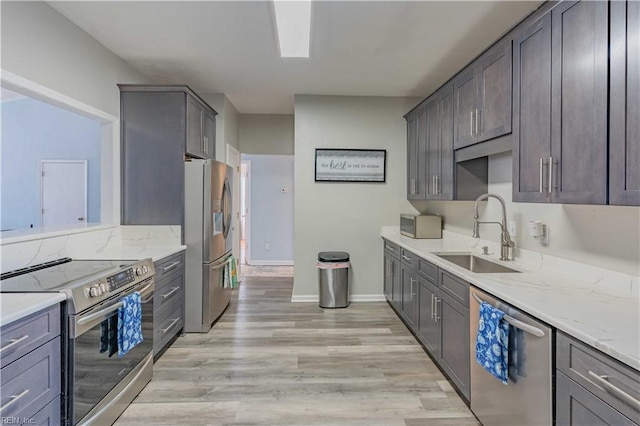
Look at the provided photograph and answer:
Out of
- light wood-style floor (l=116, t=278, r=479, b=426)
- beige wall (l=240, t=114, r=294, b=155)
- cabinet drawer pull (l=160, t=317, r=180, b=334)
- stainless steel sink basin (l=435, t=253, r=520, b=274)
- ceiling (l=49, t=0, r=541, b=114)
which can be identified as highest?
ceiling (l=49, t=0, r=541, b=114)

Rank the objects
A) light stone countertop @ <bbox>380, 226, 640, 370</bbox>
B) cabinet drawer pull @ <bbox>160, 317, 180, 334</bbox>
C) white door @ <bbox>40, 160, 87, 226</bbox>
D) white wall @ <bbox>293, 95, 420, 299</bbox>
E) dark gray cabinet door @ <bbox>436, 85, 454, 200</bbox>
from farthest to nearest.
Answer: white door @ <bbox>40, 160, 87, 226</bbox>, white wall @ <bbox>293, 95, 420, 299</bbox>, dark gray cabinet door @ <bbox>436, 85, 454, 200</bbox>, cabinet drawer pull @ <bbox>160, 317, 180, 334</bbox>, light stone countertop @ <bbox>380, 226, 640, 370</bbox>

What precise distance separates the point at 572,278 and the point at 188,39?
3403mm

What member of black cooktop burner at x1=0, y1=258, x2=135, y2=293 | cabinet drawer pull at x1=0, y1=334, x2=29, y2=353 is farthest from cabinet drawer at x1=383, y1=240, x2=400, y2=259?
cabinet drawer pull at x1=0, y1=334, x2=29, y2=353

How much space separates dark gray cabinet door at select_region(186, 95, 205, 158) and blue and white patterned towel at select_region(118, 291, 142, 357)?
69.1 inches

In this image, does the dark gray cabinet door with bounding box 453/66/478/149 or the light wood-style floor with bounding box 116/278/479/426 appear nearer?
the light wood-style floor with bounding box 116/278/479/426

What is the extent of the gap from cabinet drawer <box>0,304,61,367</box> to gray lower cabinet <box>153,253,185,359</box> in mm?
1032

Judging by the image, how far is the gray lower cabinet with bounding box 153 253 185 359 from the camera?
2.61m

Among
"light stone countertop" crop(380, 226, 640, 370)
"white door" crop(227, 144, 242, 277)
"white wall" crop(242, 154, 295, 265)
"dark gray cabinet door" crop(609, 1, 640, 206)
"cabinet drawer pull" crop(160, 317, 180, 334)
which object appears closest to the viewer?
"light stone countertop" crop(380, 226, 640, 370)

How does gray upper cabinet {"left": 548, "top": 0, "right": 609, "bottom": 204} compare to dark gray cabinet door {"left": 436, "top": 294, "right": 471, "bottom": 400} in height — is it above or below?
above

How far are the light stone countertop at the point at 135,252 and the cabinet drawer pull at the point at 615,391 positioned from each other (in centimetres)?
272

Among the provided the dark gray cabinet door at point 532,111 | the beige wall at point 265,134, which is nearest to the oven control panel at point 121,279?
the dark gray cabinet door at point 532,111

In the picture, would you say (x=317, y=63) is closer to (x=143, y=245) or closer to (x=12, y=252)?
(x=143, y=245)

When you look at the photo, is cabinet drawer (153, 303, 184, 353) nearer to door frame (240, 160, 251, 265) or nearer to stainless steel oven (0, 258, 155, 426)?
stainless steel oven (0, 258, 155, 426)

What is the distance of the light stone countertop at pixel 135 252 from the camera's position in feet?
8.25
